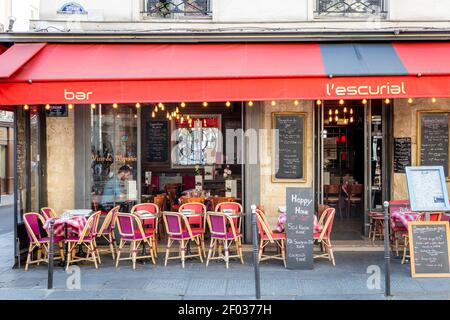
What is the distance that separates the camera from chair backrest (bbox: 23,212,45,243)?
8.73 m

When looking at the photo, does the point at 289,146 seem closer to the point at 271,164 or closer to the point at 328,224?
the point at 271,164

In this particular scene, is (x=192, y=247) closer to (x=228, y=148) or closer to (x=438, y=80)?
(x=228, y=148)

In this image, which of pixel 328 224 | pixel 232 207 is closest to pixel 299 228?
pixel 328 224

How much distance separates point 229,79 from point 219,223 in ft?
8.52

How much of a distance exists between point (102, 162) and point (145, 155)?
6.60 feet

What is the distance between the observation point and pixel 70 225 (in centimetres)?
877

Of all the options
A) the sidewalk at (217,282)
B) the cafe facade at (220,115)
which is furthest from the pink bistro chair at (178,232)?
the cafe facade at (220,115)

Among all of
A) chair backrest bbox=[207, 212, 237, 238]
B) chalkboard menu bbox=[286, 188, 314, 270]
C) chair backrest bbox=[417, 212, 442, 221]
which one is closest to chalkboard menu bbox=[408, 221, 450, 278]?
chair backrest bbox=[417, 212, 442, 221]

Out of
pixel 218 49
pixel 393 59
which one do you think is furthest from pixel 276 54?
pixel 393 59

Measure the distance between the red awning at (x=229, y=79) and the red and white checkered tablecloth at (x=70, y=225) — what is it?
6.87ft

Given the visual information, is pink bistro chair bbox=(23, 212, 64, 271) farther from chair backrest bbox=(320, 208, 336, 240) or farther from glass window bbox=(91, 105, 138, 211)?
chair backrest bbox=(320, 208, 336, 240)

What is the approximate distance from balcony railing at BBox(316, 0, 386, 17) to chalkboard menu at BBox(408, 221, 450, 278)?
14.7 ft

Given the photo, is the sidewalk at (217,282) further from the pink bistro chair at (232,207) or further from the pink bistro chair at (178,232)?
the pink bistro chair at (232,207)

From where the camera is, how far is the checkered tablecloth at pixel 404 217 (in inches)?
350
